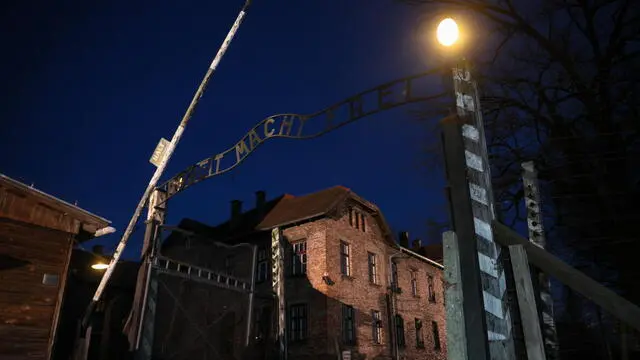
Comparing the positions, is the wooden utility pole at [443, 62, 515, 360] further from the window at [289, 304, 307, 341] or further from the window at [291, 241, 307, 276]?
the window at [291, 241, 307, 276]

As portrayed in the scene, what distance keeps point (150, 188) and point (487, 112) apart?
10.5 meters

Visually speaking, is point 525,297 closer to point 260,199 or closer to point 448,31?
point 448,31

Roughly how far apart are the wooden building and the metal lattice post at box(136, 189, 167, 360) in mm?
2464

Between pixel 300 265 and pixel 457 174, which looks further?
pixel 300 265

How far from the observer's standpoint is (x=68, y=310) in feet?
59.6

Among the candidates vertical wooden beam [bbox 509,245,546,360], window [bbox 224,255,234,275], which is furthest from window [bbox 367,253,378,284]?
vertical wooden beam [bbox 509,245,546,360]

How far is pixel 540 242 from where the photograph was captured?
18.1 ft

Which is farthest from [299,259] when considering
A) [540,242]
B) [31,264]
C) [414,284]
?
[540,242]

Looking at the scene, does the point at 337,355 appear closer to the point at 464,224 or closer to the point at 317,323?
the point at 317,323

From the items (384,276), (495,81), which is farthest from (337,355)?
(495,81)

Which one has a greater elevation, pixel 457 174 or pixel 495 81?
pixel 495 81

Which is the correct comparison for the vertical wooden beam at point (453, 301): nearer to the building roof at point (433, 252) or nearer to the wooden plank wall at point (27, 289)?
the wooden plank wall at point (27, 289)

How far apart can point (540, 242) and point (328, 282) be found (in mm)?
14850

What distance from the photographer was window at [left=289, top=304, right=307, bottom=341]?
64.8 ft
